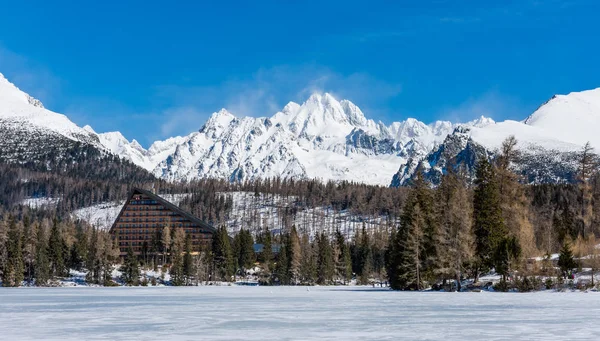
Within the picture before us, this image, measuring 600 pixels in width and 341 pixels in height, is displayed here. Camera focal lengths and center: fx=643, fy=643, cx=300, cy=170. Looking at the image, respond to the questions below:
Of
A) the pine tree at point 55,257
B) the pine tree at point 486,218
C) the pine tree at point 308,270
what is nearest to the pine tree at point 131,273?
the pine tree at point 55,257

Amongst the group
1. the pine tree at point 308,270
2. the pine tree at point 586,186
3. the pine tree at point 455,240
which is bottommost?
the pine tree at point 308,270

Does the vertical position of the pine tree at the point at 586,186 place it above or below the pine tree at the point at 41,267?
above

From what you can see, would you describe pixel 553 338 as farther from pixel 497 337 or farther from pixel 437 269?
pixel 437 269

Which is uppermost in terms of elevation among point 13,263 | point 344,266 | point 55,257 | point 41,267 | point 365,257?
point 55,257

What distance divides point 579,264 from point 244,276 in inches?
4506

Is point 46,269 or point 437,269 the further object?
point 46,269

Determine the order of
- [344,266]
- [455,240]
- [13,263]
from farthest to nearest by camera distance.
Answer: [344,266] → [13,263] → [455,240]

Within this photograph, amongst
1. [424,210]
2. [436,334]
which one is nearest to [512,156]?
[424,210]

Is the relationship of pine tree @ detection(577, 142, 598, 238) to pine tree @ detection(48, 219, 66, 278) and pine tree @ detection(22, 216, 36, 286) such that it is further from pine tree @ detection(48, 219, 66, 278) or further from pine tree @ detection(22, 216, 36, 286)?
pine tree @ detection(22, 216, 36, 286)

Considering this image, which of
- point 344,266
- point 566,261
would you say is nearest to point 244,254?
point 344,266

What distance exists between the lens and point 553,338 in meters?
24.7

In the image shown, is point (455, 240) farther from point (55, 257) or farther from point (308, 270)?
point (55, 257)

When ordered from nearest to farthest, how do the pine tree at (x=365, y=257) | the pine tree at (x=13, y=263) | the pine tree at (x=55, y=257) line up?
the pine tree at (x=13, y=263)
the pine tree at (x=55, y=257)
the pine tree at (x=365, y=257)

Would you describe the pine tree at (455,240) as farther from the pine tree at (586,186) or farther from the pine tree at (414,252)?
the pine tree at (586,186)
